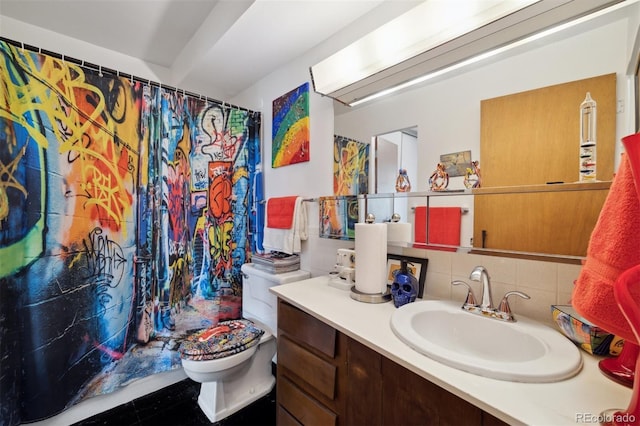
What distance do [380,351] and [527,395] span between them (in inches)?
13.0

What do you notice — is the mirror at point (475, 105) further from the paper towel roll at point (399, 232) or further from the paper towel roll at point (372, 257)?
the paper towel roll at point (372, 257)

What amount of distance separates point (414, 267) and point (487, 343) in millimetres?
382

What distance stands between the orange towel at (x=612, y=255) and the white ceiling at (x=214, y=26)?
1196 millimetres

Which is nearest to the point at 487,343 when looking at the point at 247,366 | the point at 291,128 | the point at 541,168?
the point at 541,168

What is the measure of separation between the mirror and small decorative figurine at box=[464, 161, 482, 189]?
0.08 feet

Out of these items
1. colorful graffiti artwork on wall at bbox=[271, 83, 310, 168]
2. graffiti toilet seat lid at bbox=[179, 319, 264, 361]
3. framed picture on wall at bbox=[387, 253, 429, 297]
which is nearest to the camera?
framed picture on wall at bbox=[387, 253, 429, 297]

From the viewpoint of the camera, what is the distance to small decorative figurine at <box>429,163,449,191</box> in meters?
1.10

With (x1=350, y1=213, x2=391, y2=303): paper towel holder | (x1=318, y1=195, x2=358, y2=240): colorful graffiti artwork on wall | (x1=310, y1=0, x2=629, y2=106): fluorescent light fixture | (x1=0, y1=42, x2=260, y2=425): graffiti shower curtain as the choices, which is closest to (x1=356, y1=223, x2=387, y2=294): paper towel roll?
(x1=350, y1=213, x2=391, y2=303): paper towel holder

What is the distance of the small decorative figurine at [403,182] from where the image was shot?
1.23 metres

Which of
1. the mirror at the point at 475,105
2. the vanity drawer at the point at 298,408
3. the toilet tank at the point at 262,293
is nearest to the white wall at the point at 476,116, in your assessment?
the mirror at the point at 475,105

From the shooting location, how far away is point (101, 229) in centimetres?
141

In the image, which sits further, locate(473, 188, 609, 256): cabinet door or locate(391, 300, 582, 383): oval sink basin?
locate(473, 188, 609, 256): cabinet door

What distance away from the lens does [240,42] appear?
62.8 inches

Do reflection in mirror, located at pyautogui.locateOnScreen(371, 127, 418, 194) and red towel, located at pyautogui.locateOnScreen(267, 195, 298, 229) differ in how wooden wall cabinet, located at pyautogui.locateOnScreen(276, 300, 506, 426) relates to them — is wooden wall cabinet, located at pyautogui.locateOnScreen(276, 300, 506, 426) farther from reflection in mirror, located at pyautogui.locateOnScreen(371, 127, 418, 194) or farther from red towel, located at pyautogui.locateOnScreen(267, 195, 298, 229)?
reflection in mirror, located at pyautogui.locateOnScreen(371, 127, 418, 194)
